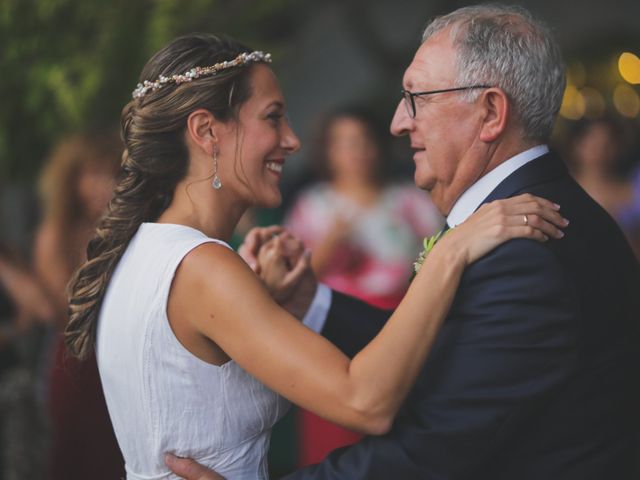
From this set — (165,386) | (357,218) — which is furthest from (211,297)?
(357,218)

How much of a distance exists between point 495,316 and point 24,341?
370 centimetres

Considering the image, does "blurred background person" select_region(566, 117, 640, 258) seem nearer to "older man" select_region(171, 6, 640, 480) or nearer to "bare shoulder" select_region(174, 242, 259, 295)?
"older man" select_region(171, 6, 640, 480)

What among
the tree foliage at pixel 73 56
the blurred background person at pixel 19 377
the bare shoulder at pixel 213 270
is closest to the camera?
the bare shoulder at pixel 213 270

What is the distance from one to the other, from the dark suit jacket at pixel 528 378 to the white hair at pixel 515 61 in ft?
0.68

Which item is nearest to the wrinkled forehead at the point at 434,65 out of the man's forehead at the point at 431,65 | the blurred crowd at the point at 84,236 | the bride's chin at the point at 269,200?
the man's forehead at the point at 431,65

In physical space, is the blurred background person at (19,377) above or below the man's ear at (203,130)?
below

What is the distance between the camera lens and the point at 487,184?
2.63 metres

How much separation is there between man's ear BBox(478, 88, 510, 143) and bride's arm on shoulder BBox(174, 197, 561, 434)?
28 centimetres

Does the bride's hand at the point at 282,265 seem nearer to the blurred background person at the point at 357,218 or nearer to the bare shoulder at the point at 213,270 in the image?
the bare shoulder at the point at 213,270

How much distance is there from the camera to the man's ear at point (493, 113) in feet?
8.41

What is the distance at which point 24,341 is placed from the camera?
5398mm

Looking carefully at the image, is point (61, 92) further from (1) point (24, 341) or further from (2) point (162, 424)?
(2) point (162, 424)

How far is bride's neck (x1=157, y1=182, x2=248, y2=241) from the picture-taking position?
2.78 metres

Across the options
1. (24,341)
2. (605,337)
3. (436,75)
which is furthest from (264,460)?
(24,341)
